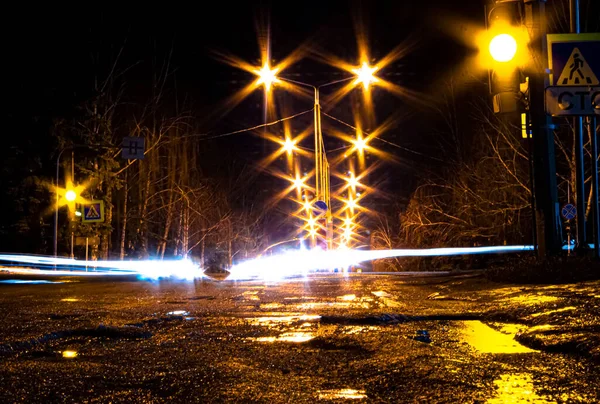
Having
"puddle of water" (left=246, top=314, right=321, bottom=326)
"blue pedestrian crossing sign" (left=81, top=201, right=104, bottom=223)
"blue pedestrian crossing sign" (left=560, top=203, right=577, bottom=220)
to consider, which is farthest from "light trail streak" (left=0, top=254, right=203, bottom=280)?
"puddle of water" (left=246, top=314, right=321, bottom=326)

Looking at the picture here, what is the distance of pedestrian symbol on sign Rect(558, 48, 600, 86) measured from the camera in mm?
11312

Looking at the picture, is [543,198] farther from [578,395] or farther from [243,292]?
[578,395]

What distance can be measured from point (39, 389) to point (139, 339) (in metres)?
2.15

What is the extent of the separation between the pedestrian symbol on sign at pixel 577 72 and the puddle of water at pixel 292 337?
7835mm

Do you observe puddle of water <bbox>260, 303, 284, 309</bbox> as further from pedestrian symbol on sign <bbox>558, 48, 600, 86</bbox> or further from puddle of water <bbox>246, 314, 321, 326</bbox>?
pedestrian symbol on sign <bbox>558, 48, 600, 86</bbox>

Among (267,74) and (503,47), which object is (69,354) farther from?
(267,74)

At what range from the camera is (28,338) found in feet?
21.1

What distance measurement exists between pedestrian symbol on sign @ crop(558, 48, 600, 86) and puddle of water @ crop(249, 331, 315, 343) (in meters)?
7.83

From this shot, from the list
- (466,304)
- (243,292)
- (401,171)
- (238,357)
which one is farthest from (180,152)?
(238,357)

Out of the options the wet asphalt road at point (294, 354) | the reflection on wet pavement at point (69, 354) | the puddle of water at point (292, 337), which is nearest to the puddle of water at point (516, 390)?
the wet asphalt road at point (294, 354)

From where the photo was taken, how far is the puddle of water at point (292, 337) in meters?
6.32

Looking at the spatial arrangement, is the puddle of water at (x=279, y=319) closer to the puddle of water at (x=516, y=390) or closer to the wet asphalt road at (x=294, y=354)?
the wet asphalt road at (x=294, y=354)

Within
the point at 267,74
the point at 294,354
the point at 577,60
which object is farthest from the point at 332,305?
the point at 267,74

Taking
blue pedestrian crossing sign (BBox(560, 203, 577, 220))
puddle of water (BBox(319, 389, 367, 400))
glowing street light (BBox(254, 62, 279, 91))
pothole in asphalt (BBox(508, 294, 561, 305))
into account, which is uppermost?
glowing street light (BBox(254, 62, 279, 91))
